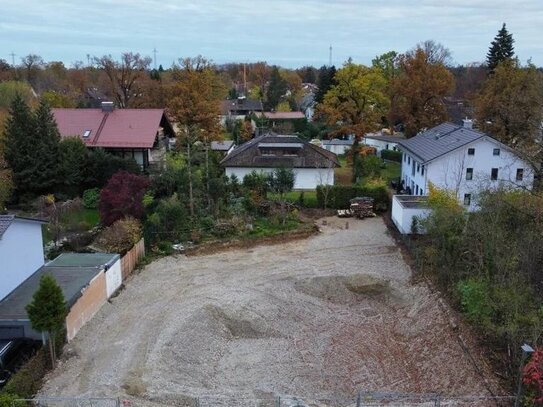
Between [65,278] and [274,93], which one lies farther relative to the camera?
[274,93]

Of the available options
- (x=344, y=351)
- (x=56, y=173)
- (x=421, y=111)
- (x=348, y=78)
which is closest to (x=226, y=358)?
(x=344, y=351)

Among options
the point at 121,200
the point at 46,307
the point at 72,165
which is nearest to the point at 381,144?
the point at 72,165

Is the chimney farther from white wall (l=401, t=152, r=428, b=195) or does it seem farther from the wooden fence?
white wall (l=401, t=152, r=428, b=195)

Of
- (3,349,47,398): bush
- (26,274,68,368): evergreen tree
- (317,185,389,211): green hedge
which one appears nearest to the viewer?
(3,349,47,398): bush

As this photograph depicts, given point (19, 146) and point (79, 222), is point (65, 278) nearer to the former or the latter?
point (79, 222)

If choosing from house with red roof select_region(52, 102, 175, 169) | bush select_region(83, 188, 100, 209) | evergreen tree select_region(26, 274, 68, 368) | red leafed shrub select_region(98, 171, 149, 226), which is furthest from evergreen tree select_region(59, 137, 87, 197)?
evergreen tree select_region(26, 274, 68, 368)

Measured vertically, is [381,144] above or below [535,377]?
above

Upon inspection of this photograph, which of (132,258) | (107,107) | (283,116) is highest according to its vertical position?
(107,107)
